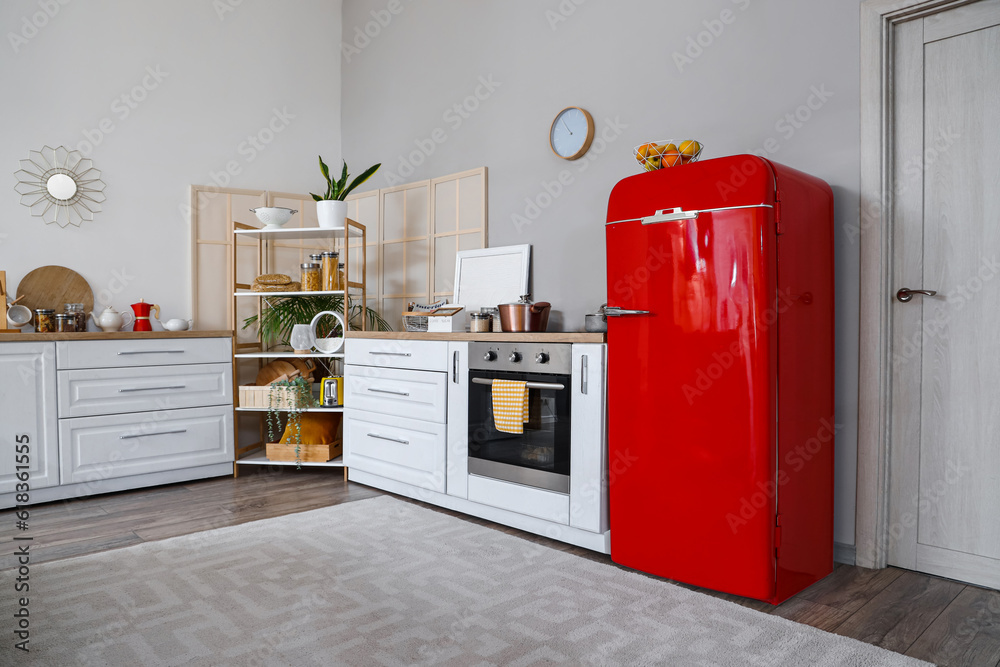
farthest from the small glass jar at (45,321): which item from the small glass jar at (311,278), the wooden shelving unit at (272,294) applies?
the small glass jar at (311,278)

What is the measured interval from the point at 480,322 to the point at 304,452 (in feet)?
4.87

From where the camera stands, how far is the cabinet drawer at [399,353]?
10.7 ft

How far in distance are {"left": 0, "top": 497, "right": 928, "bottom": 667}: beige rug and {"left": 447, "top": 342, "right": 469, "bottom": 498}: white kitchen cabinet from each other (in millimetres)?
406

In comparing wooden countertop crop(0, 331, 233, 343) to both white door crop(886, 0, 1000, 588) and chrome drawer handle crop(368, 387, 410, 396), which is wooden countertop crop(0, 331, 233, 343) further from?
white door crop(886, 0, 1000, 588)

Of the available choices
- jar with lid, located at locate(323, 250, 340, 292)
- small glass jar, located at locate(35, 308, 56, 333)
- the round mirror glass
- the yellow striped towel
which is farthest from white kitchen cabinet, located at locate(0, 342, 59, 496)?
the yellow striped towel

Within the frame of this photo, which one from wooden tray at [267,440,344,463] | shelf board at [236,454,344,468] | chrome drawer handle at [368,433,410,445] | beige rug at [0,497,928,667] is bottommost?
beige rug at [0,497,928,667]

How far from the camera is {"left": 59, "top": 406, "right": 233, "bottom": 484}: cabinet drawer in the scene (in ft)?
11.3

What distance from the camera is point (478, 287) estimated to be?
3777 mm

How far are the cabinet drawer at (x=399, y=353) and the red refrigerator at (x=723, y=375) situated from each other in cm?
104

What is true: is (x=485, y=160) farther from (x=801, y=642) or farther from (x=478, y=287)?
(x=801, y=642)

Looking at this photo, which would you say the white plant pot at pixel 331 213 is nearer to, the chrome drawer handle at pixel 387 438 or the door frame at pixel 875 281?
the chrome drawer handle at pixel 387 438

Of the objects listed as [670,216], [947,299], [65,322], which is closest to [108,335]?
[65,322]

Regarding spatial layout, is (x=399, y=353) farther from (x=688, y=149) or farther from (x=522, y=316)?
(x=688, y=149)

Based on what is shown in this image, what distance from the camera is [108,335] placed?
3.53 metres
